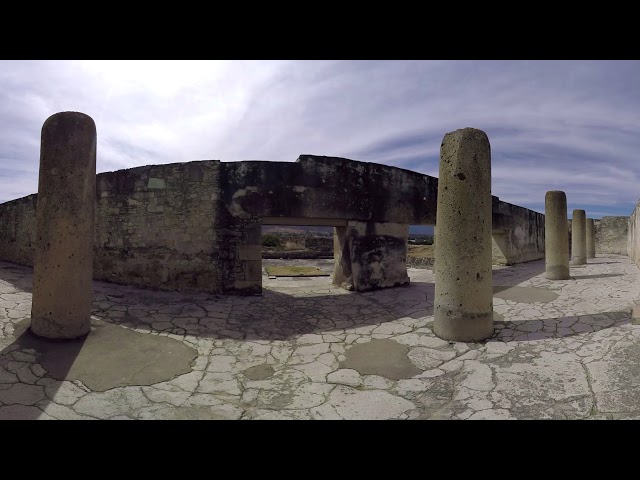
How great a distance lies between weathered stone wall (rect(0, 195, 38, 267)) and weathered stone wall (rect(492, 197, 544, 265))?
14080 mm

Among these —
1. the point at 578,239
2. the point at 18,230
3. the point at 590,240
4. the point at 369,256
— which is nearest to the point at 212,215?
the point at 369,256

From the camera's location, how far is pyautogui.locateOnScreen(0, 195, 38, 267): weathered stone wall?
355 inches

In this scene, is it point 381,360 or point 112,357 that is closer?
point 112,357

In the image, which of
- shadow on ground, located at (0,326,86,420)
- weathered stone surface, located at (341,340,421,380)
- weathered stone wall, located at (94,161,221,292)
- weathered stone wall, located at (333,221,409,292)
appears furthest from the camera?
weathered stone wall, located at (333,221,409,292)

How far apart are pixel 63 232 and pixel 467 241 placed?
500 cm

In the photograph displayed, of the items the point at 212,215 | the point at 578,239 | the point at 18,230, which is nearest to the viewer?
the point at 212,215

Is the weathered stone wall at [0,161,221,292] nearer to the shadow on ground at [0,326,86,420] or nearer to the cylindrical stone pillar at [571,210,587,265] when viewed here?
the shadow on ground at [0,326,86,420]

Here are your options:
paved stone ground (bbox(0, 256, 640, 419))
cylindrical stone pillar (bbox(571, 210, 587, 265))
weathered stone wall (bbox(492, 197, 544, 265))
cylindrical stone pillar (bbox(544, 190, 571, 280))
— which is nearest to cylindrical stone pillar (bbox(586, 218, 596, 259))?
weathered stone wall (bbox(492, 197, 544, 265))

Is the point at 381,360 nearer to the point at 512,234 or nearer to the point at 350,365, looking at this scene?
the point at 350,365

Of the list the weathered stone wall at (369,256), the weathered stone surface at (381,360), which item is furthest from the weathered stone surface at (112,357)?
the weathered stone wall at (369,256)

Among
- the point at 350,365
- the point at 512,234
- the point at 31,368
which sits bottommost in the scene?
the point at 350,365

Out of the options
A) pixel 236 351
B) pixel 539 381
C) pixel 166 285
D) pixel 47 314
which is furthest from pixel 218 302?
pixel 539 381

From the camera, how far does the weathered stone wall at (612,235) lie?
69.4 feet

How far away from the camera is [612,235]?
859 inches
